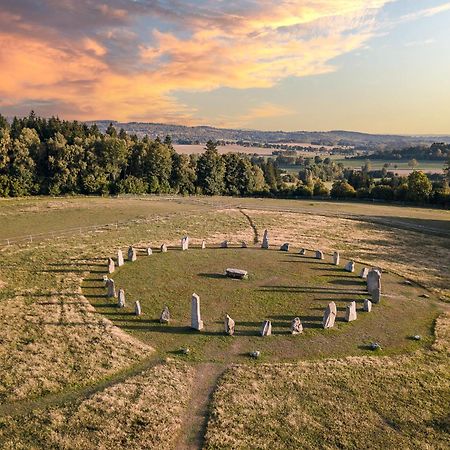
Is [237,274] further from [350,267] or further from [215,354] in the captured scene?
[215,354]

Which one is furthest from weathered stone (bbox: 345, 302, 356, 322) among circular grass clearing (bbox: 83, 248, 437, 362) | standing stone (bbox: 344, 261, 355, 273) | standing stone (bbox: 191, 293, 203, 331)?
standing stone (bbox: 344, 261, 355, 273)

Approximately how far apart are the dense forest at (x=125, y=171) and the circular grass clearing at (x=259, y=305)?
52.4m

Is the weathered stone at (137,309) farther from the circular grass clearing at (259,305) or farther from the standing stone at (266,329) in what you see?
the standing stone at (266,329)

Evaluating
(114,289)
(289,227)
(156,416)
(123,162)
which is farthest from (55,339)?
(123,162)

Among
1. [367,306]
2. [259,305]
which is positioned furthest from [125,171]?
[367,306]

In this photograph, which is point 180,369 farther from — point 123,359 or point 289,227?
point 289,227

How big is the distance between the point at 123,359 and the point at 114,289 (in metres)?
9.35

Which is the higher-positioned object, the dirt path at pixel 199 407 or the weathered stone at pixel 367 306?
the weathered stone at pixel 367 306

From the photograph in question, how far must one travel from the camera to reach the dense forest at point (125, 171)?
8094 cm

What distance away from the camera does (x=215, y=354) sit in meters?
21.2

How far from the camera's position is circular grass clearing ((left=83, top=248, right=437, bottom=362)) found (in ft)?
73.5

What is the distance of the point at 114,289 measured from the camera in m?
29.2

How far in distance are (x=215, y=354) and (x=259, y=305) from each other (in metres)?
7.13

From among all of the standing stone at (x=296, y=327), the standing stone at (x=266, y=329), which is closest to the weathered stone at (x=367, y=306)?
the standing stone at (x=296, y=327)
